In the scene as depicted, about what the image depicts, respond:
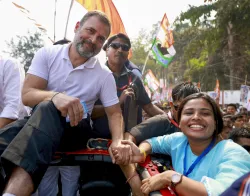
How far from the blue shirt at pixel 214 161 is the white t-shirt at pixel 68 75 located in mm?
569

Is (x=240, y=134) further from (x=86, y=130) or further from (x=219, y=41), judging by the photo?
(x=219, y=41)

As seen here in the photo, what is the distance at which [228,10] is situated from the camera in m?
11.9

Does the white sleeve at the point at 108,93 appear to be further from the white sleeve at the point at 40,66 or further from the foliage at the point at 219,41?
the foliage at the point at 219,41

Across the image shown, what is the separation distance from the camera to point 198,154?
2051 millimetres

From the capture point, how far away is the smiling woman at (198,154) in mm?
1592

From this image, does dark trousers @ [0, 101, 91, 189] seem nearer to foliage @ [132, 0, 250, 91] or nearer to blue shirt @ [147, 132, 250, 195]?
blue shirt @ [147, 132, 250, 195]

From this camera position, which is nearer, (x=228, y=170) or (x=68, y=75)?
(x=228, y=170)

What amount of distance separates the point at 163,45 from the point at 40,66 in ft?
21.0

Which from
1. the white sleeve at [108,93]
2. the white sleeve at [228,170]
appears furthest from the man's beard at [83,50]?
the white sleeve at [228,170]

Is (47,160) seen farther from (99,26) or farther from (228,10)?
(228,10)

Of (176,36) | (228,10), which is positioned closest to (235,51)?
(228,10)

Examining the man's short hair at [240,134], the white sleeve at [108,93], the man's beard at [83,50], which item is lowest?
the man's short hair at [240,134]

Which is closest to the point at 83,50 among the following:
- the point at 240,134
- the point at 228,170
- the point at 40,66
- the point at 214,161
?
the point at 40,66

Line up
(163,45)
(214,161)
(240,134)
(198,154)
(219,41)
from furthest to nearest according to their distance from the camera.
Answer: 1. (219,41)
2. (163,45)
3. (240,134)
4. (198,154)
5. (214,161)
